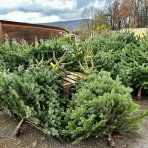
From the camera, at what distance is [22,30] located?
47.5 feet

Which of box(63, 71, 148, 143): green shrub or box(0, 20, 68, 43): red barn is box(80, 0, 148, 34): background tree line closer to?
box(0, 20, 68, 43): red barn

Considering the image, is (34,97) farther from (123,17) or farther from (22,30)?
(123,17)

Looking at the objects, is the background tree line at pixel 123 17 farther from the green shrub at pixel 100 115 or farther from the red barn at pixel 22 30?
the green shrub at pixel 100 115

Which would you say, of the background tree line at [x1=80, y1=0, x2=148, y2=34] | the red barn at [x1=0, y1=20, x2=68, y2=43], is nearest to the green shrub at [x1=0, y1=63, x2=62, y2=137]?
the red barn at [x1=0, y1=20, x2=68, y2=43]

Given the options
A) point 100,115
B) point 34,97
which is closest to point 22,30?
point 34,97

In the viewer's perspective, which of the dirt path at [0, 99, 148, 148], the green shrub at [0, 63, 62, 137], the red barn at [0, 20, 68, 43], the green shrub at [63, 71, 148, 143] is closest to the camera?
the green shrub at [63, 71, 148, 143]

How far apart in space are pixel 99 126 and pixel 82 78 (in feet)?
4.72

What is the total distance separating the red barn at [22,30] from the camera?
42.4 ft

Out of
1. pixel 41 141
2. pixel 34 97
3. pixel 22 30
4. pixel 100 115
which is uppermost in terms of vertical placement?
pixel 22 30

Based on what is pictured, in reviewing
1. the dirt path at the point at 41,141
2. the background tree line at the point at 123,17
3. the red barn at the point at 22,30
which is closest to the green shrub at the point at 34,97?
the dirt path at the point at 41,141

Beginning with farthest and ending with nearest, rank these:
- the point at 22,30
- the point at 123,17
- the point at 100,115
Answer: the point at 123,17 → the point at 22,30 → the point at 100,115

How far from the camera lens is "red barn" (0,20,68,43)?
42.4 feet

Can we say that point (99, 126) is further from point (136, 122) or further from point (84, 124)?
point (136, 122)

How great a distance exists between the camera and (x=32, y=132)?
14.2ft
